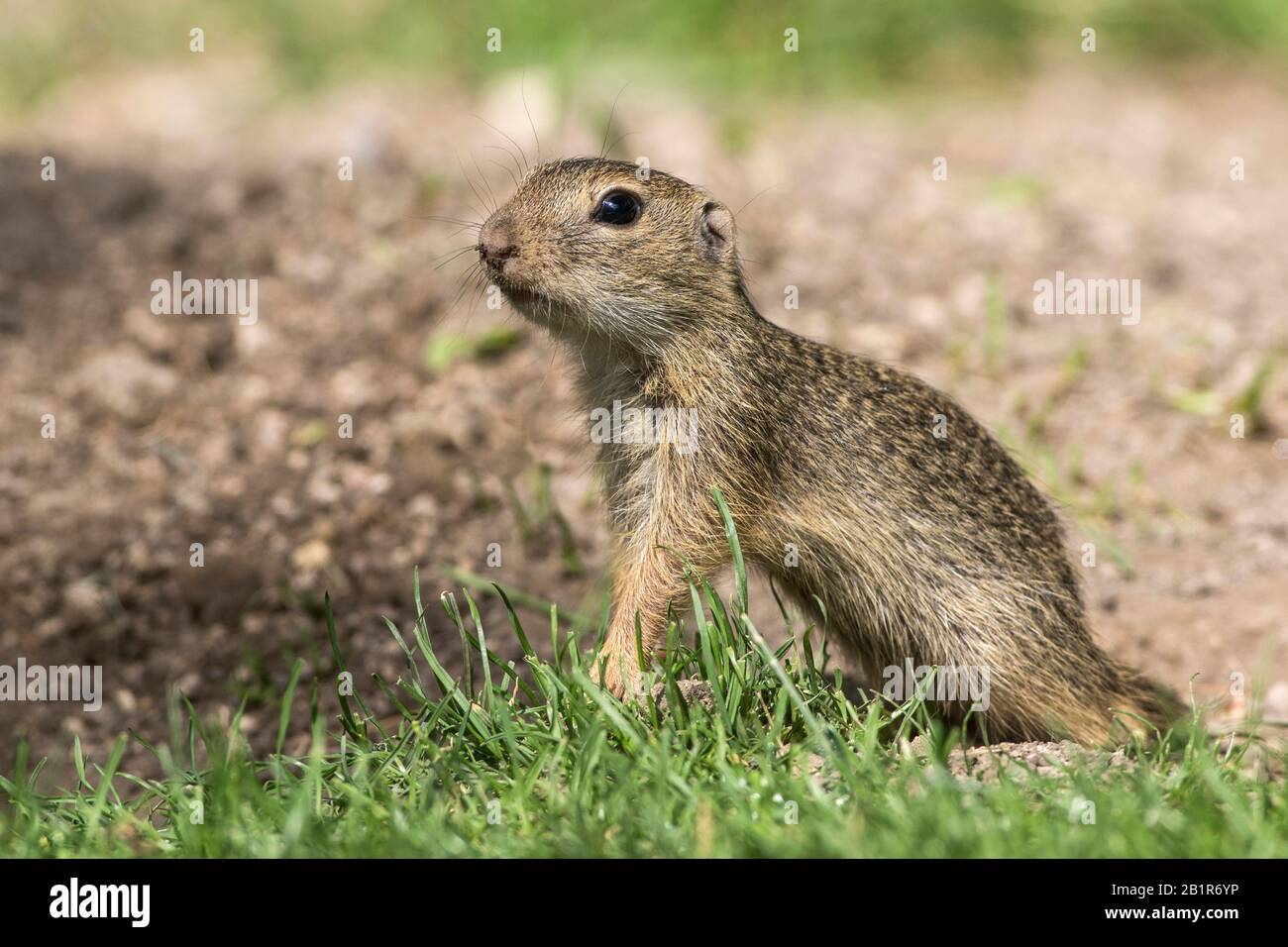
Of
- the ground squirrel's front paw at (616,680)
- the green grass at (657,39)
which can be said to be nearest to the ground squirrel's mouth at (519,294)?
the ground squirrel's front paw at (616,680)

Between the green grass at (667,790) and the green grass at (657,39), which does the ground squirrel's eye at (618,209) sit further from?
the green grass at (657,39)

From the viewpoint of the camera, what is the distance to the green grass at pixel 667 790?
10.8ft

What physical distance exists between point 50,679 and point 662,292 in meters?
2.92

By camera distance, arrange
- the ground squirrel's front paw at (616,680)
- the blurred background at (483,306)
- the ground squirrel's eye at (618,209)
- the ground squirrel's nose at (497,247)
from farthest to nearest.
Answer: the blurred background at (483,306), the ground squirrel's eye at (618,209), the ground squirrel's nose at (497,247), the ground squirrel's front paw at (616,680)

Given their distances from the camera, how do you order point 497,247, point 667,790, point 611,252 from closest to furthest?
point 667,790
point 497,247
point 611,252

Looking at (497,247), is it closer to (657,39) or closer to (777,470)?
(777,470)

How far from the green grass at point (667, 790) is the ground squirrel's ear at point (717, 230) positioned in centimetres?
118

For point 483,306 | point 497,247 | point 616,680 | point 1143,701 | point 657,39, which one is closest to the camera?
point 616,680

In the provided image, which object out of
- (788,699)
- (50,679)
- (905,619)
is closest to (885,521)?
(905,619)

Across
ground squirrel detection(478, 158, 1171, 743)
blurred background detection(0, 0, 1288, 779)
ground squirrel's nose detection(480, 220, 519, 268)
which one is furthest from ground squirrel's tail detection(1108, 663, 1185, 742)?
ground squirrel's nose detection(480, 220, 519, 268)

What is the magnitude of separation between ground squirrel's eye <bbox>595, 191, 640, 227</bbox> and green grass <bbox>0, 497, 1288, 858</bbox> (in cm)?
120

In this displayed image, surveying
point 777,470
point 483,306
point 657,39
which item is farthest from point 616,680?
point 657,39

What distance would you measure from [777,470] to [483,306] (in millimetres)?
3491

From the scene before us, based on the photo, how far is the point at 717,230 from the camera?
5.10 metres
